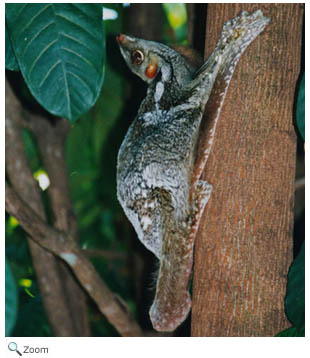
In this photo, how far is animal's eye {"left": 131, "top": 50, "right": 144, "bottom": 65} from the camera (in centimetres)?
196

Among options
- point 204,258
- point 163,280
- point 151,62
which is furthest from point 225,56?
point 163,280

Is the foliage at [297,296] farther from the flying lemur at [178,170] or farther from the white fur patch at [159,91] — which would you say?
the white fur patch at [159,91]

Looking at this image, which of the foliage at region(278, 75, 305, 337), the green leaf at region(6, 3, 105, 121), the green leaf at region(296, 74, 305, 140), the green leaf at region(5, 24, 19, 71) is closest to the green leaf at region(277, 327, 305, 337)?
the foliage at region(278, 75, 305, 337)

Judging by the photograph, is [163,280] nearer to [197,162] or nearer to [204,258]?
[204,258]

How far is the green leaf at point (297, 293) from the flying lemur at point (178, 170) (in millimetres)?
342

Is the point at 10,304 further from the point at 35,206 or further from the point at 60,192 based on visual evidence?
the point at 60,192

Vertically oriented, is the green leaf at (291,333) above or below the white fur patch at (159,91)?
below

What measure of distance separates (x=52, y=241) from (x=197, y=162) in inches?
34.2

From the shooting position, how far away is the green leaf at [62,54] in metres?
1.59

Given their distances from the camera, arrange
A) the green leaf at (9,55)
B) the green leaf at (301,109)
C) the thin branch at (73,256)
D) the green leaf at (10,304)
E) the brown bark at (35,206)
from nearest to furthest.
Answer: the green leaf at (10,304) < the green leaf at (301,109) < the green leaf at (9,55) < the thin branch at (73,256) < the brown bark at (35,206)

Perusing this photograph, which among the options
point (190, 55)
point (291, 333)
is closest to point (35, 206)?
point (190, 55)

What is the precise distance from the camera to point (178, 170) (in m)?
1.73

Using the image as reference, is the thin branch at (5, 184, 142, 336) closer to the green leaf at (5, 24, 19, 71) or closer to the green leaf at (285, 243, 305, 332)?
the green leaf at (5, 24, 19, 71)
